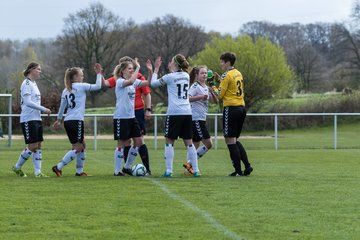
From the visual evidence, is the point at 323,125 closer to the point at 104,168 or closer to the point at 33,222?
the point at 104,168

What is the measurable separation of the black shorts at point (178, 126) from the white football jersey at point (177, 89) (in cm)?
8

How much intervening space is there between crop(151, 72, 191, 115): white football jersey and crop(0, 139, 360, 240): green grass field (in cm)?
117

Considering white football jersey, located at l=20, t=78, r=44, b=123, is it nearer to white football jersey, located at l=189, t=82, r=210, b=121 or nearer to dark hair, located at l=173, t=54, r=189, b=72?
dark hair, located at l=173, t=54, r=189, b=72

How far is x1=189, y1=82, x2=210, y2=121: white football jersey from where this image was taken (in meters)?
13.5

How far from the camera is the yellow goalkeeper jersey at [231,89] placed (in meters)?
12.5

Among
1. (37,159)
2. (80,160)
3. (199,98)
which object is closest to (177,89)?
(199,98)

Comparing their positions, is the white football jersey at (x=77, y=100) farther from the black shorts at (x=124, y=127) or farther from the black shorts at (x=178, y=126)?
the black shorts at (x=178, y=126)

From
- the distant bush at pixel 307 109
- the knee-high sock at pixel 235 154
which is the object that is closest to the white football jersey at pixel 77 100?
the knee-high sock at pixel 235 154

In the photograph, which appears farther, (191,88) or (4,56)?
(4,56)

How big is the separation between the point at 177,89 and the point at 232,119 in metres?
1.10

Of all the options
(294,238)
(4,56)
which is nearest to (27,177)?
(294,238)

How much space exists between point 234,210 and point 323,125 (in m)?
33.3

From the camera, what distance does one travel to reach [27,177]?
12.9 meters

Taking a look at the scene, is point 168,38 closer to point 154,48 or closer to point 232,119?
point 154,48
